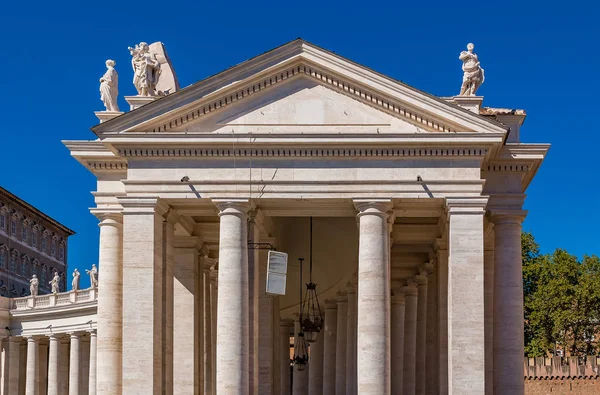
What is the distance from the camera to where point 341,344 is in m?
100

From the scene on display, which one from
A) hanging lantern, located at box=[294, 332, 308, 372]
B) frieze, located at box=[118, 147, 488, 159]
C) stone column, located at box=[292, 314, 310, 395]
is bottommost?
stone column, located at box=[292, 314, 310, 395]

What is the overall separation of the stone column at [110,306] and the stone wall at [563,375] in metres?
87.3

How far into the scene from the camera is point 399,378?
9550 cm

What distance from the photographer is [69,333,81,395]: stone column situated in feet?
424

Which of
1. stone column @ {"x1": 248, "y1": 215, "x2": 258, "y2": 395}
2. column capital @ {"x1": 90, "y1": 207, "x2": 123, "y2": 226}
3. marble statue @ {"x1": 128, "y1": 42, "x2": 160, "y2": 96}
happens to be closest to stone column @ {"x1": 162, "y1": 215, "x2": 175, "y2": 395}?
column capital @ {"x1": 90, "y1": 207, "x2": 123, "y2": 226}

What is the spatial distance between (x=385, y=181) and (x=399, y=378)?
30.3 meters

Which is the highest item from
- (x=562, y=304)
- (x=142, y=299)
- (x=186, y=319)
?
(x=562, y=304)

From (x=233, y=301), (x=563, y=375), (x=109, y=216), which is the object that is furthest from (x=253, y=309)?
(x=563, y=375)

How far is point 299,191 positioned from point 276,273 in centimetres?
440

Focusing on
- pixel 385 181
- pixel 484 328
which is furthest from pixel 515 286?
pixel 385 181

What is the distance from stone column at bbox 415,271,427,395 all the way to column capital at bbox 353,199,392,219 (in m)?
24.2

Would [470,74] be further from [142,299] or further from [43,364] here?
[43,364]

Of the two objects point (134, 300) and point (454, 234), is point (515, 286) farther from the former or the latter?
point (134, 300)

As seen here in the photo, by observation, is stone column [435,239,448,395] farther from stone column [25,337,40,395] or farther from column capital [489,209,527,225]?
stone column [25,337,40,395]
